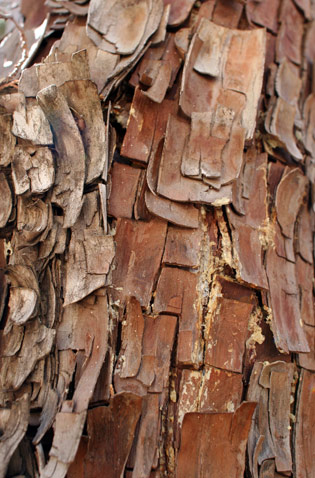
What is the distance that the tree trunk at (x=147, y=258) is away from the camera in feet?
3.70

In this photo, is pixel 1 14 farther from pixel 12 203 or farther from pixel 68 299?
pixel 68 299


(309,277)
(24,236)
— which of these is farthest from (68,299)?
(309,277)

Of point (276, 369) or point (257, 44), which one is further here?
point (257, 44)

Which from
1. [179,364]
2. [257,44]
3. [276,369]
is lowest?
[276,369]

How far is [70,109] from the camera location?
50.3 inches

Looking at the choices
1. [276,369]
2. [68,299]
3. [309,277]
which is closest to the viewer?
[68,299]

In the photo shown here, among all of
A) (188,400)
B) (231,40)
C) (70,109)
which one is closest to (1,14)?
(70,109)

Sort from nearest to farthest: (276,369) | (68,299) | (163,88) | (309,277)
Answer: (68,299) → (276,369) → (163,88) → (309,277)

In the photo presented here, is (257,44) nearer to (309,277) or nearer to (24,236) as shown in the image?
(309,277)

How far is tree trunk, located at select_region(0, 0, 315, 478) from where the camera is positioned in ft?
3.70

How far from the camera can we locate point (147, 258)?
1.27 metres

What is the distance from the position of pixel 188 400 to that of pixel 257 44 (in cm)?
101

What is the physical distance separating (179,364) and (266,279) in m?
0.31

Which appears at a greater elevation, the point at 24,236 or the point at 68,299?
the point at 24,236
